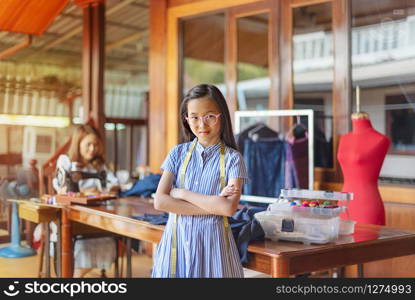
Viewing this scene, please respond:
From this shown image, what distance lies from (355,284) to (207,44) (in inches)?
135

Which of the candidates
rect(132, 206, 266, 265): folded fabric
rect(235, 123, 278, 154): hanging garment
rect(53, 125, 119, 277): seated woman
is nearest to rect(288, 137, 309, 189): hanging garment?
rect(235, 123, 278, 154): hanging garment

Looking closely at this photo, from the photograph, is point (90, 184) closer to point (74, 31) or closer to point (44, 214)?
point (44, 214)

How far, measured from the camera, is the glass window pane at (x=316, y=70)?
439 centimetres

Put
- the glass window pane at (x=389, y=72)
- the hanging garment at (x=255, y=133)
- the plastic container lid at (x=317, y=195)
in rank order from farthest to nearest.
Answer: the hanging garment at (x=255, y=133)
the glass window pane at (x=389, y=72)
the plastic container lid at (x=317, y=195)

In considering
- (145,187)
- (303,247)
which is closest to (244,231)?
(303,247)

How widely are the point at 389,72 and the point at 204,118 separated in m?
2.48

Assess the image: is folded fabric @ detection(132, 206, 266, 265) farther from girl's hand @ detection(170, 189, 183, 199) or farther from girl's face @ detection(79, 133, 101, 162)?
girl's face @ detection(79, 133, 101, 162)

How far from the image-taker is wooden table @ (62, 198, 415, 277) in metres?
2.29

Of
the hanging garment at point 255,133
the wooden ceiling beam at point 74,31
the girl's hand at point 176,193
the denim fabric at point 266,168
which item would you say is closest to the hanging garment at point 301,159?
the denim fabric at point 266,168

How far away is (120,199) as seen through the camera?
4.23m

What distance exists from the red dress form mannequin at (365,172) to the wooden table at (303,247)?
49 centimetres

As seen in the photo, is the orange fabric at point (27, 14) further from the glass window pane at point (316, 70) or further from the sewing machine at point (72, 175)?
the glass window pane at point (316, 70)

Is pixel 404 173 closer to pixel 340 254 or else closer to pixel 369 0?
pixel 369 0

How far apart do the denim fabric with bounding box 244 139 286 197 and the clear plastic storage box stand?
67.7 inches
